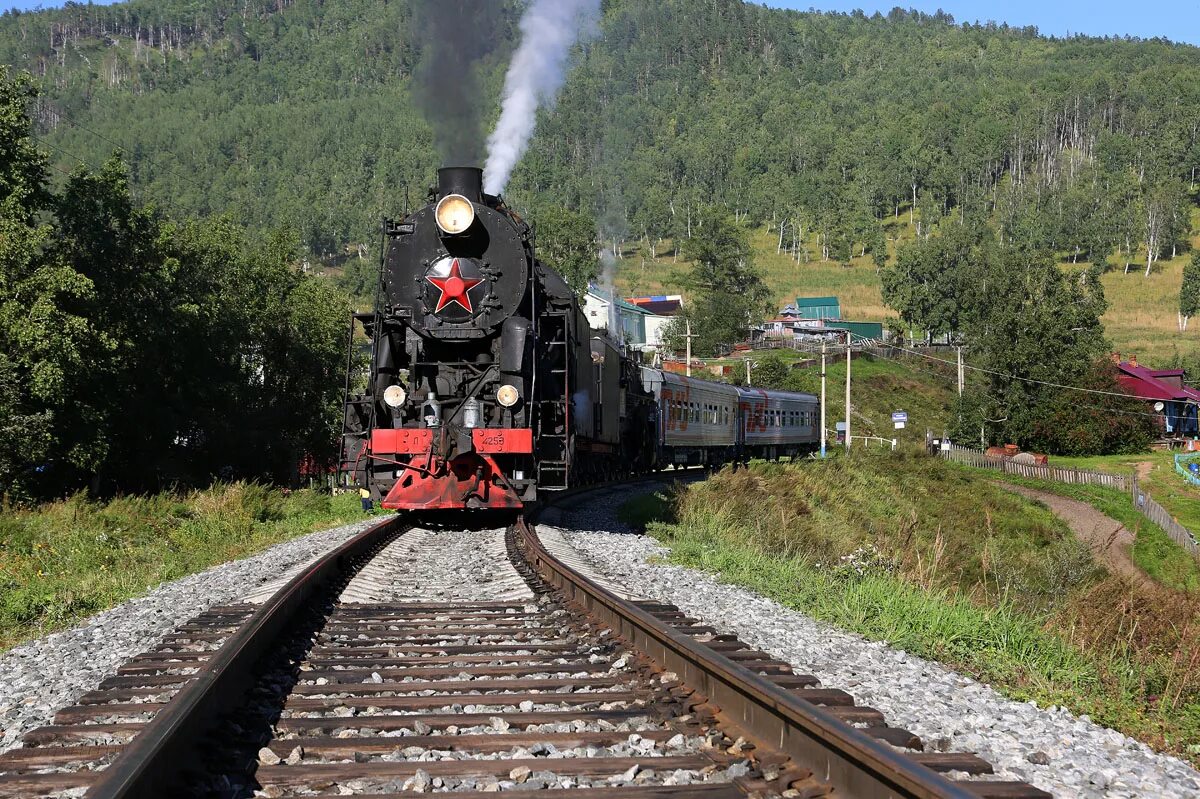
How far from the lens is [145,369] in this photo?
36281 millimetres

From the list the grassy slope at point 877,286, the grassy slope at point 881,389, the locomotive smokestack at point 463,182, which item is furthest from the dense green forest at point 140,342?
the grassy slope at point 877,286

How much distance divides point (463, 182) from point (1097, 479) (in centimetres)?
3570

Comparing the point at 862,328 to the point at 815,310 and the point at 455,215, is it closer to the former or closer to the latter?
the point at 815,310

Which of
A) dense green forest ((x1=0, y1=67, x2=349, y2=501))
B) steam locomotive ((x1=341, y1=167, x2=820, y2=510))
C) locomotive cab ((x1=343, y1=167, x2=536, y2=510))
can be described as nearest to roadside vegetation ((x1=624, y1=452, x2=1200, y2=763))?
steam locomotive ((x1=341, y1=167, x2=820, y2=510))

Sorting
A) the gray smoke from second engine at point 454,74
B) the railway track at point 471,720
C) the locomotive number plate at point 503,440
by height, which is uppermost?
the gray smoke from second engine at point 454,74

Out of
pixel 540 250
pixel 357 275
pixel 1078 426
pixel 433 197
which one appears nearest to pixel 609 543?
pixel 433 197

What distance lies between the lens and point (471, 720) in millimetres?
5398

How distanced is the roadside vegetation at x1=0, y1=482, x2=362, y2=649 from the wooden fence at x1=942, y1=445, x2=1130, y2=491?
31.6m

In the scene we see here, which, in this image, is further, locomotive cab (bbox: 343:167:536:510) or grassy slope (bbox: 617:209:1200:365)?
grassy slope (bbox: 617:209:1200:365)

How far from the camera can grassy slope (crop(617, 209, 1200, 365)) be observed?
112688mm

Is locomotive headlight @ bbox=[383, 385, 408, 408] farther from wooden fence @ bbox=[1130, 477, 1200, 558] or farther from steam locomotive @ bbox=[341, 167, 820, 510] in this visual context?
wooden fence @ bbox=[1130, 477, 1200, 558]

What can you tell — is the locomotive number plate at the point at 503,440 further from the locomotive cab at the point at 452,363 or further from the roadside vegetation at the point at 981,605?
the roadside vegetation at the point at 981,605

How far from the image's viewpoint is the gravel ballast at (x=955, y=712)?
4754mm

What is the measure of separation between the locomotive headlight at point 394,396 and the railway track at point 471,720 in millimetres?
7388
